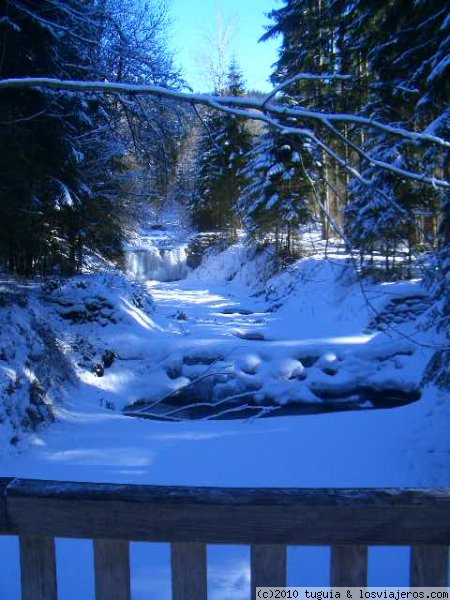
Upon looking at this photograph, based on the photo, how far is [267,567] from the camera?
1.49 m

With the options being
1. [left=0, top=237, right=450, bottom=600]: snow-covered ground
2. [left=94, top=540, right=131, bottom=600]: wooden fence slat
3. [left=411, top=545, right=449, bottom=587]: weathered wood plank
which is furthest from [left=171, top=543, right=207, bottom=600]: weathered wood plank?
[left=0, top=237, right=450, bottom=600]: snow-covered ground

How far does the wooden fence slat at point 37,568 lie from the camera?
60.8 inches

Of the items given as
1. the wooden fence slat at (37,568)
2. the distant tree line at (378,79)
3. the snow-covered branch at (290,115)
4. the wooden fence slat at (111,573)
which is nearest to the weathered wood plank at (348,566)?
the wooden fence slat at (111,573)

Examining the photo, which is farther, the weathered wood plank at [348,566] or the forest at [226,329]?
the forest at [226,329]

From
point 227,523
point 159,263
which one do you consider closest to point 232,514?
point 227,523

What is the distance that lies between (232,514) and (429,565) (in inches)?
23.7

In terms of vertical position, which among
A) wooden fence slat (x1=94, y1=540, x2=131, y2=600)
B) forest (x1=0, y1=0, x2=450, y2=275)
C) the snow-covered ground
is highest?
forest (x1=0, y1=0, x2=450, y2=275)

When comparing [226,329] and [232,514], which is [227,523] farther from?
[226,329]

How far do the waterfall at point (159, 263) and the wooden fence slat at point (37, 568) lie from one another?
2479 centimetres

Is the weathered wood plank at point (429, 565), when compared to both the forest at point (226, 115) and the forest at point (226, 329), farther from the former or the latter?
the forest at point (226, 115)

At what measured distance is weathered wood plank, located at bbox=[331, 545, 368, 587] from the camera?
1477 millimetres

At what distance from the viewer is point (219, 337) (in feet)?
37.2

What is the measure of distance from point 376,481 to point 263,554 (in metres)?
3.66

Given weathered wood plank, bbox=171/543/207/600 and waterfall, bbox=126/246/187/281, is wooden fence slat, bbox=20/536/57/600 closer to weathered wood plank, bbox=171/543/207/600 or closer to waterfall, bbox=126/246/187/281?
weathered wood plank, bbox=171/543/207/600
